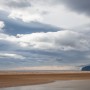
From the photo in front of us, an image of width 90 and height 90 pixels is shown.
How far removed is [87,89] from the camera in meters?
33.5

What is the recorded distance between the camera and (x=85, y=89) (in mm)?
33594

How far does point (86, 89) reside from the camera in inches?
1320

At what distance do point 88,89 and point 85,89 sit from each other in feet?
1.27

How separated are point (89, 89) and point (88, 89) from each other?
0.44ft

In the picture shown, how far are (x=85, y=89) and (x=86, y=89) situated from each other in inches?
5.3

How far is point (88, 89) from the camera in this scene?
110ft

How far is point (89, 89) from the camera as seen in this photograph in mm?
33500

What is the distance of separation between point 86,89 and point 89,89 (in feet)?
1.26

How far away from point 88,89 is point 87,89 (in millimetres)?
139

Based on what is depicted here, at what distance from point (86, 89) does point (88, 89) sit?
267 mm
